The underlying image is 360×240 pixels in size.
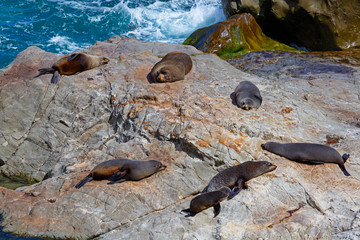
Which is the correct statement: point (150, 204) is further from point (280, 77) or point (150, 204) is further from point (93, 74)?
point (280, 77)

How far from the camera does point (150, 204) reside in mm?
4699

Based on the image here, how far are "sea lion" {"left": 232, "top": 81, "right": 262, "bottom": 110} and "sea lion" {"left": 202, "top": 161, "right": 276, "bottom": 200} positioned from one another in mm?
1448

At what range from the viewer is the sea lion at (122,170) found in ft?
16.5

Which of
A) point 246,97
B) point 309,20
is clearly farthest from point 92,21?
point 246,97

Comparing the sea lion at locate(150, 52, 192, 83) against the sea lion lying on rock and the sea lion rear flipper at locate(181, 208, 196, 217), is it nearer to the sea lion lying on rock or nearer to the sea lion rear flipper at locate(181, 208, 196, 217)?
the sea lion lying on rock

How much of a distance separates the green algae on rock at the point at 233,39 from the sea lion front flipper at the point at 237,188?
7781mm

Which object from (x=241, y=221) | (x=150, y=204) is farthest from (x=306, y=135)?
(x=150, y=204)

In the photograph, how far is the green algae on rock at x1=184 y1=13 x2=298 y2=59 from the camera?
40.1ft

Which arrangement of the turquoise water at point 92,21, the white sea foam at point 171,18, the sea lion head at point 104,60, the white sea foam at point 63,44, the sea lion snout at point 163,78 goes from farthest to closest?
1. the white sea foam at point 171,18
2. the turquoise water at point 92,21
3. the white sea foam at point 63,44
4. the sea lion head at point 104,60
5. the sea lion snout at point 163,78

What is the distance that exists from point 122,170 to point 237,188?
162 cm

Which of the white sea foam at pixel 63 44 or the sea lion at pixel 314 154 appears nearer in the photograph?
the sea lion at pixel 314 154

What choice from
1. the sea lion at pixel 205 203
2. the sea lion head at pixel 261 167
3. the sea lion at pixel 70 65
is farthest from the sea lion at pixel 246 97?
the sea lion at pixel 70 65

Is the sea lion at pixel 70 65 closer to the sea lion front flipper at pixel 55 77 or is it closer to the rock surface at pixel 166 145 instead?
the sea lion front flipper at pixel 55 77

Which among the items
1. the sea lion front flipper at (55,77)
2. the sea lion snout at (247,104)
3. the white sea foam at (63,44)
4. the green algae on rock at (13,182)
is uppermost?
the sea lion front flipper at (55,77)
